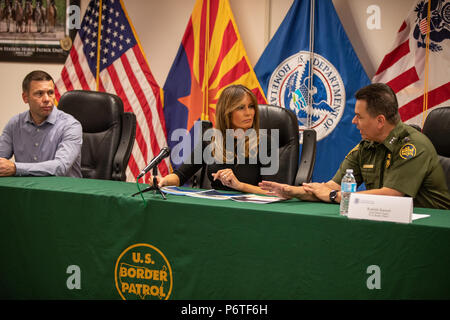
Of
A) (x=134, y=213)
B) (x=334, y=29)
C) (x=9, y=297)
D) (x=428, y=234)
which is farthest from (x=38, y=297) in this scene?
(x=334, y=29)

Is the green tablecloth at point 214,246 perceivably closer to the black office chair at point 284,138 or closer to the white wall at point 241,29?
the black office chair at point 284,138

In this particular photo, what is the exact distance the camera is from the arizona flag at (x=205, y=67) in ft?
13.0

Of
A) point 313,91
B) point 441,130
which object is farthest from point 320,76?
point 441,130

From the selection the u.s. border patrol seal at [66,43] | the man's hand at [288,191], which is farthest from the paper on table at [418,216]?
the u.s. border patrol seal at [66,43]

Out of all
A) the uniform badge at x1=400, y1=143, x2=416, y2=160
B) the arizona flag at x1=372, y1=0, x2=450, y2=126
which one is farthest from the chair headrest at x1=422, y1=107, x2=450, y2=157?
the arizona flag at x1=372, y1=0, x2=450, y2=126

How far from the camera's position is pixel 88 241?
1853mm

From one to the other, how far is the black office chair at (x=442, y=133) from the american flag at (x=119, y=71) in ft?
8.17

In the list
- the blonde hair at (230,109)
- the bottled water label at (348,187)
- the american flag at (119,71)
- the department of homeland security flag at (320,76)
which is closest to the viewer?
the bottled water label at (348,187)

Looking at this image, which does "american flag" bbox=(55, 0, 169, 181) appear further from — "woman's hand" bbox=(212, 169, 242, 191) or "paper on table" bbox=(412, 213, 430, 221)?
"paper on table" bbox=(412, 213, 430, 221)

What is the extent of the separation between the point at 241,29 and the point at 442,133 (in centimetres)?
229

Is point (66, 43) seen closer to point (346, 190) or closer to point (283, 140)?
point (283, 140)

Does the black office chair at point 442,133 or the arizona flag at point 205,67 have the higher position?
the arizona flag at point 205,67
